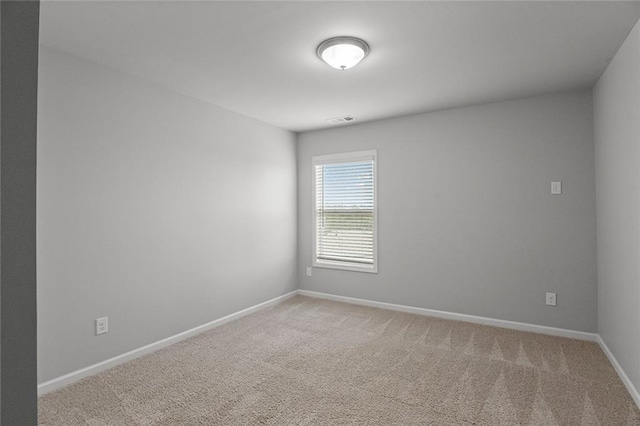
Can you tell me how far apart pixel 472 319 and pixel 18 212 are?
4.22 metres

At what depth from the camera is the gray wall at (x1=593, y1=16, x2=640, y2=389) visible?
2264 mm

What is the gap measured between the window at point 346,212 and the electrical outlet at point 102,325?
9.17 feet

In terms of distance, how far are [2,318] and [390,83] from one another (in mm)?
3296

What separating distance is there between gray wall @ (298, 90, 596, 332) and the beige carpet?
1.55 feet

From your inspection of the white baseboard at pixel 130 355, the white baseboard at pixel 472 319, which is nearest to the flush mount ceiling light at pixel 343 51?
the white baseboard at pixel 130 355

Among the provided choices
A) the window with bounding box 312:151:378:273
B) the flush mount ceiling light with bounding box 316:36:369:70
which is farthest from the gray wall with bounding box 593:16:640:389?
the window with bounding box 312:151:378:273

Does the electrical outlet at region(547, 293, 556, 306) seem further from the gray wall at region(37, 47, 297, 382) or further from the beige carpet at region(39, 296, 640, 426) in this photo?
the gray wall at region(37, 47, 297, 382)

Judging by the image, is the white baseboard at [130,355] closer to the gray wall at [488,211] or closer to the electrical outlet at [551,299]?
the gray wall at [488,211]

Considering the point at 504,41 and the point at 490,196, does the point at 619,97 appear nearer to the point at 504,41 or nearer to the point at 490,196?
the point at 504,41

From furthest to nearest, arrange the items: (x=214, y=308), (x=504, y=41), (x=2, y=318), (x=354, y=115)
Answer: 1. (x=354, y=115)
2. (x=214, y=308)
3. (x=504, y=41)
4. (x=2, y=318)

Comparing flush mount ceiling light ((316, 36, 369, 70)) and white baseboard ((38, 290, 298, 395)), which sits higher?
flush mount ceiling light ((316, 36, 369, 70))

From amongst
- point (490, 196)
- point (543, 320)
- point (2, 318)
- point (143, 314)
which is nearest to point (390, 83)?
point (490, 196)

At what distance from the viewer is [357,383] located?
8.30 feet

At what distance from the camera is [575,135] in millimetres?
3346
